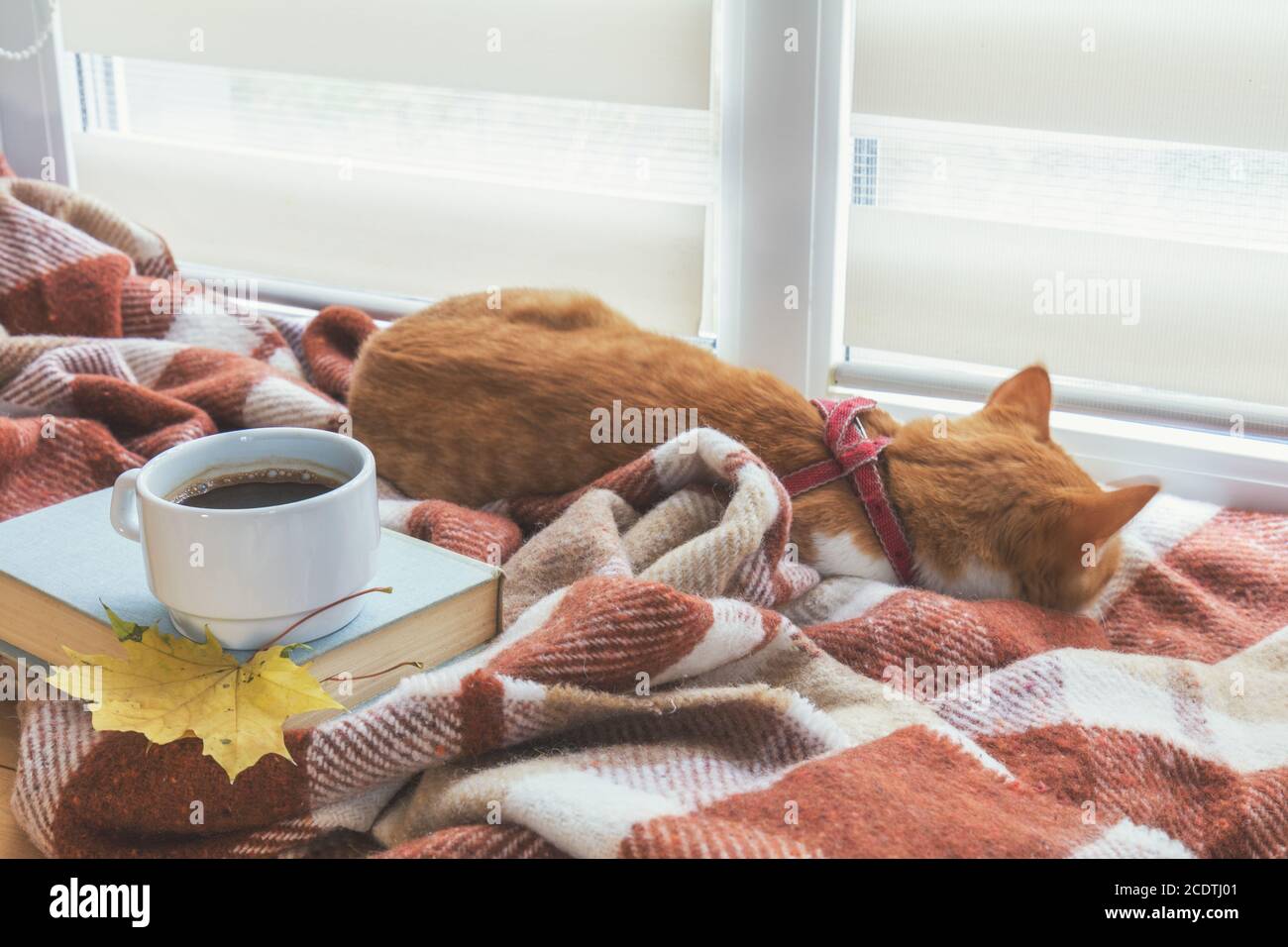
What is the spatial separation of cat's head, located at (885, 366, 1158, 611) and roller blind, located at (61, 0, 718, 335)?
0.39 m

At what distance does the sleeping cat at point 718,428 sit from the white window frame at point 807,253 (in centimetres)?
13

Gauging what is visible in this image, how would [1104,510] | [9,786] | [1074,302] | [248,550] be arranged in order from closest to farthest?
[248,550], [9,786], [1104,510], [1074,302]

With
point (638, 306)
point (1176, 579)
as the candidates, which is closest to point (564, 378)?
point (638, 306)

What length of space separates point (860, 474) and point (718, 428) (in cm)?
13

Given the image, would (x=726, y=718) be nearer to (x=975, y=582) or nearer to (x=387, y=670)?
(x=387, y=670)

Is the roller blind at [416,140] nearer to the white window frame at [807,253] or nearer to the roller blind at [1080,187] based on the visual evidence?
the white window frame at [807,253]

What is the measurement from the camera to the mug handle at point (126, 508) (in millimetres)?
766

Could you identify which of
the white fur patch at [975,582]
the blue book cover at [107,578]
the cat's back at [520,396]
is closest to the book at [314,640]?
the blue book cover at [107,578]

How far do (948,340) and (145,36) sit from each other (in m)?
1.07

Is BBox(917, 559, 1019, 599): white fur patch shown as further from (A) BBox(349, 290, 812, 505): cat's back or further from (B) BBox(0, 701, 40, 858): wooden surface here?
(B) BBox(0, 701, 40, 858): wooden surface

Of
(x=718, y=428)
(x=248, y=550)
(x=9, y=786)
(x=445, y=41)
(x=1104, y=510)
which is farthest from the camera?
(x=445, y=41)

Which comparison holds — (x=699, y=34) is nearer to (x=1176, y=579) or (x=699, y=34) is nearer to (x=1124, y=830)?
(x=1176, y=579)

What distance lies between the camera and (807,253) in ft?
4.13

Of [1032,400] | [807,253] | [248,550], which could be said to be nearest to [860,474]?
[1032,400]
